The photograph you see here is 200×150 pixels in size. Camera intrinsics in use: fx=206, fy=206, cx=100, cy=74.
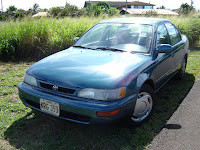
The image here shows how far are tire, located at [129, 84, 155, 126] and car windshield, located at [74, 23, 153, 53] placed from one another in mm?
647

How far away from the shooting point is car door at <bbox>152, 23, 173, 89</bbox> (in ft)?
10.4

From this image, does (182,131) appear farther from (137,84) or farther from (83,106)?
(83,106)

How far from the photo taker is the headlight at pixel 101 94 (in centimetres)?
227

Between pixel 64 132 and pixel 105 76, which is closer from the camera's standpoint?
pixel 105 76

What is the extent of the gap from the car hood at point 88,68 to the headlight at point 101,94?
46 millimetres

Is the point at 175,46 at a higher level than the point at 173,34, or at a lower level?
lower

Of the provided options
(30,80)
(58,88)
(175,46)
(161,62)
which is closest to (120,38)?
(161,62)

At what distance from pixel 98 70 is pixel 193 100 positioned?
2.27 meters

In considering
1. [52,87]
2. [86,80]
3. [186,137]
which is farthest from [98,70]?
[186,137]

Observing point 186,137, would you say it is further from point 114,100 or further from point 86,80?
point 86,80

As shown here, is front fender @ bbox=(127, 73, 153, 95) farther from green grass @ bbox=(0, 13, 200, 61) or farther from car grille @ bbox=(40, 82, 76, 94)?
green grass @ bbox=(0, 13, 200, 61)

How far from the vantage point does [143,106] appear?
9.34 feet

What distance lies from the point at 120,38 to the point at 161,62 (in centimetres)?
77

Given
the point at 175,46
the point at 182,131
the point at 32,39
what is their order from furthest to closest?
1. the point at 32,39
2. the point at 175,46
3. the point at 182,131
